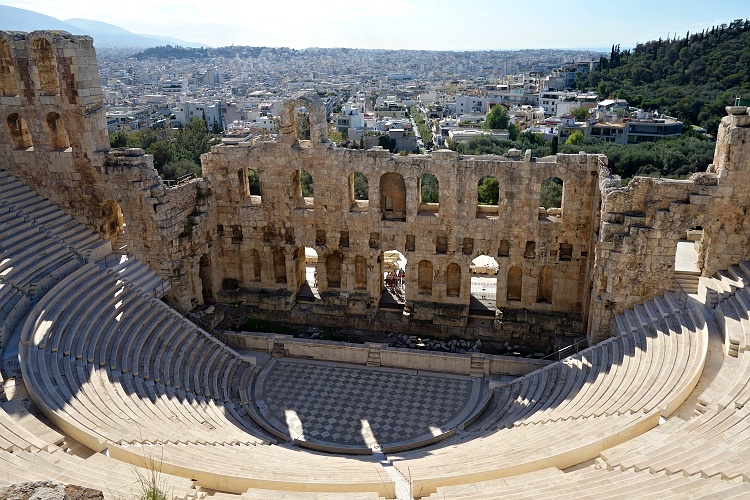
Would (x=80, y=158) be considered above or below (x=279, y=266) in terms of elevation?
above

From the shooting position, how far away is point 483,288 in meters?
28.0

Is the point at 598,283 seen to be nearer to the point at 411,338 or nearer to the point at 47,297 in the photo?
the point at 411,338

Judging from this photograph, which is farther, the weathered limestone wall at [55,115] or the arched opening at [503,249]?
the arched opening at [503,249]

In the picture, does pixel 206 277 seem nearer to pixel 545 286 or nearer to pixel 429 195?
pixel 545 286

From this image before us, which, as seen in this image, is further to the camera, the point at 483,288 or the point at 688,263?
the point at 483,288

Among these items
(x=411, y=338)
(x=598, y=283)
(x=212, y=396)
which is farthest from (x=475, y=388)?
(x=212, y=396)

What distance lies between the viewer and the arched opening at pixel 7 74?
23.3 m

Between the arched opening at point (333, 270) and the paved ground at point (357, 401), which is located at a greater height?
the arched opening at point (333, 270)

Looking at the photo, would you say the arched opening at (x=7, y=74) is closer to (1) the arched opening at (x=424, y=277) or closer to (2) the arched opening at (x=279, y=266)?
(2) the arched opening at (x=279, y=266)

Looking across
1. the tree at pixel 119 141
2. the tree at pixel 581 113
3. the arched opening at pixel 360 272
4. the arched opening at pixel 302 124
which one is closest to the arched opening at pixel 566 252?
the arched opening at pixel 360 272

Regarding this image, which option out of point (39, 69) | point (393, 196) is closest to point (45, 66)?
point (39, 69)

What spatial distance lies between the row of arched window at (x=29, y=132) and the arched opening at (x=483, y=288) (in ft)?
57.5

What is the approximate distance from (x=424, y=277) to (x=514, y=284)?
12.6 feet

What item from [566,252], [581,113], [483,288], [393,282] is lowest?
[483,288]
